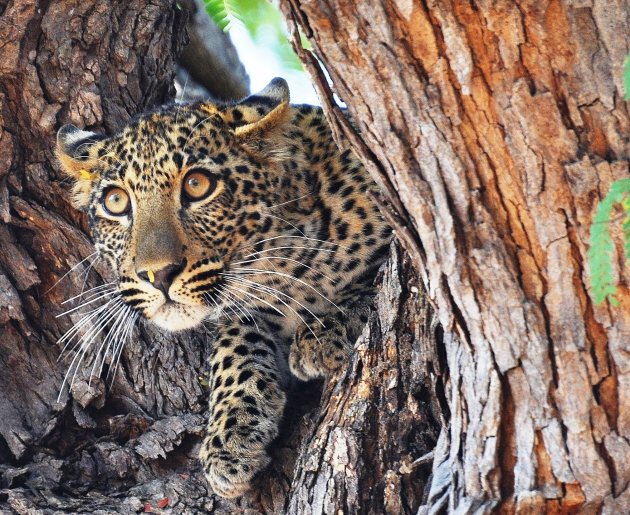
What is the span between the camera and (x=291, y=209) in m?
5.30

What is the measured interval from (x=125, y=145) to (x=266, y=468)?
1934 mm

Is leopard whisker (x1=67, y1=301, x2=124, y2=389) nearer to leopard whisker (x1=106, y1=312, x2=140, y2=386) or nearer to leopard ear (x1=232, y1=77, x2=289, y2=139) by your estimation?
leopard whisker (x1=106, y1=312, x2=140, y2=386)

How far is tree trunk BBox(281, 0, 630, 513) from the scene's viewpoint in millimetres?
2641

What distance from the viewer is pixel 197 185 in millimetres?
5168

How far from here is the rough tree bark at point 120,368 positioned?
159 inches

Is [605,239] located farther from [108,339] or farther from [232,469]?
[108,339]

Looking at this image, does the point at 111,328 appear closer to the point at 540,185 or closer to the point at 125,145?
the point at 125,145

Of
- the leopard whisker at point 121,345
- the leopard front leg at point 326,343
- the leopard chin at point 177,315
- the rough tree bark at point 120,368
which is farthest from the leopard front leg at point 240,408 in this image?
the leopard whisker at point 121,345

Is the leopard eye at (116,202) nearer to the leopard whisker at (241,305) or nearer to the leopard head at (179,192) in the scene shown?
the leopard head at (179,192)

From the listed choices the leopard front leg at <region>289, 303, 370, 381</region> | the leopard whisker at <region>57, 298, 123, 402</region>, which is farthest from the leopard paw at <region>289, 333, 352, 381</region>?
the leopard whisker at <region>57, 298, 123, 402</region>

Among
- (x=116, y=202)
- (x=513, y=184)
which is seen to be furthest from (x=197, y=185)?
(x=513, y=184)

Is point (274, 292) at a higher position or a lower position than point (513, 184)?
higher

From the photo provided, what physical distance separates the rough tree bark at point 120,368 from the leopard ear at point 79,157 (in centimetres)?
10

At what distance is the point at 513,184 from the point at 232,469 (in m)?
2.31
